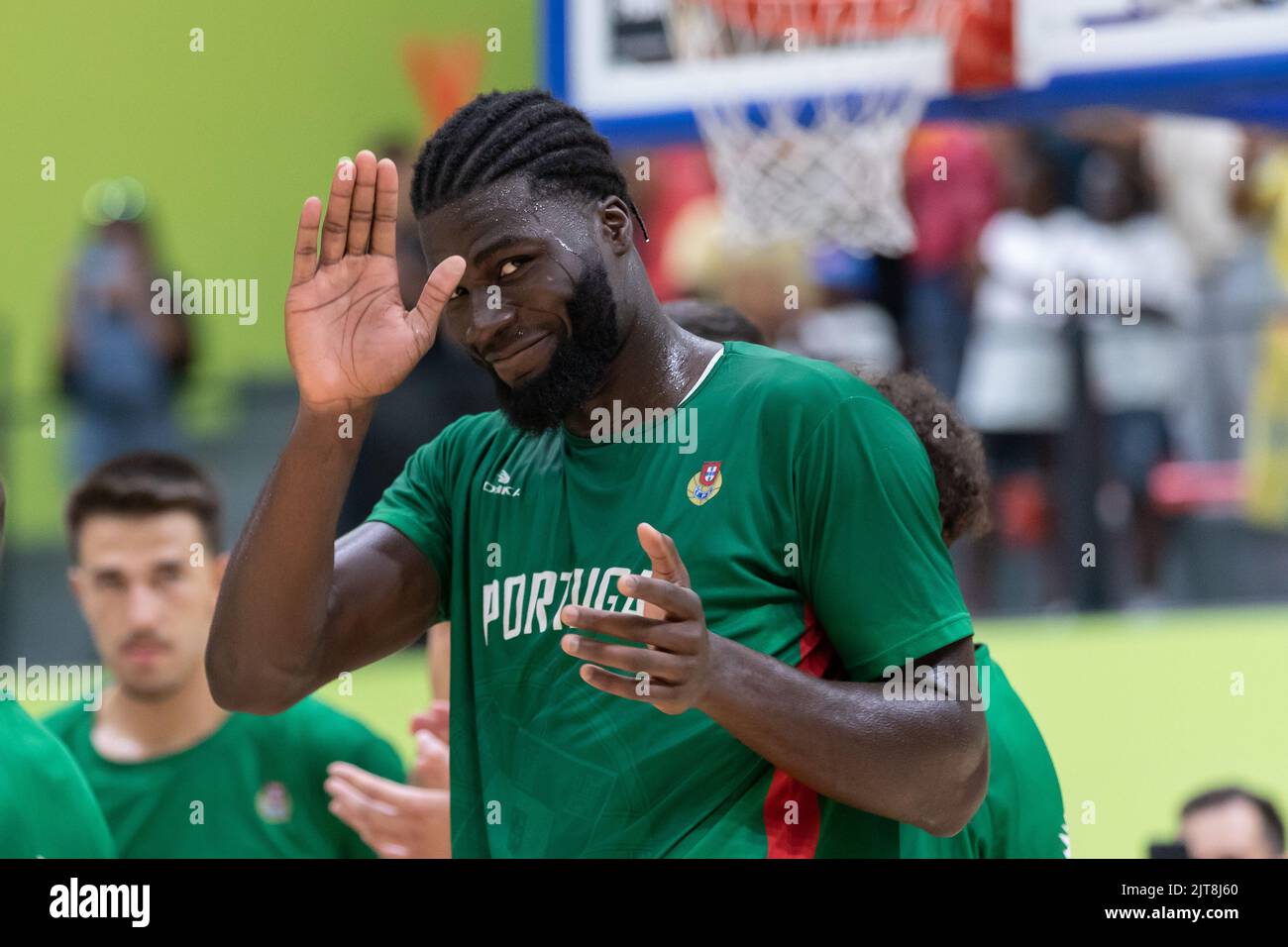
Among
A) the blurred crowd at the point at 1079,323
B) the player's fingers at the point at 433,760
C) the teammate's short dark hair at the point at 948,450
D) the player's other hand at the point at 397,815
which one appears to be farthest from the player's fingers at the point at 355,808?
the blurred crowd at the point at 1079,323

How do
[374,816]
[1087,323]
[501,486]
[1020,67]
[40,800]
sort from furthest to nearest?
[1087,323] < [1020,67] < [374,816] < [40,800] < [501,486]

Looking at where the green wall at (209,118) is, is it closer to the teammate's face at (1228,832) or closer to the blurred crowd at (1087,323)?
the blurred crowd at (1087,323)

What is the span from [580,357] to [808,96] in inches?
128

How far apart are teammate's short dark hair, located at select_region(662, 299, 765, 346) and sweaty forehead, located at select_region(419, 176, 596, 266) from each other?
89 centimetres

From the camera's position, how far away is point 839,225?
5934 mm

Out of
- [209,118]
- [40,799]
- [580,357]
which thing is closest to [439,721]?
[40,799]

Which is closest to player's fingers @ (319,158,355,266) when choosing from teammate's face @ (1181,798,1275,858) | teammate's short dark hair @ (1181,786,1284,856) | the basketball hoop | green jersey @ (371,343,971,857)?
green jersey @ (371,343,971,857)

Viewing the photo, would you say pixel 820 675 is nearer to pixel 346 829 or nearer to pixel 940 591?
pixel 940 591

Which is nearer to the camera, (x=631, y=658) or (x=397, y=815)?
(x=631, y=658)

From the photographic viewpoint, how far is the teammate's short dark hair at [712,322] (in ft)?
11.2

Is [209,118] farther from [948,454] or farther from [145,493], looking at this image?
[948,454]

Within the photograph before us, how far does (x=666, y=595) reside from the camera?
2115mm

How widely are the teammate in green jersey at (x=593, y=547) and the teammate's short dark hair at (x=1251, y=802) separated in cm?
235

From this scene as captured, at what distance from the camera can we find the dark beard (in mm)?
2479
